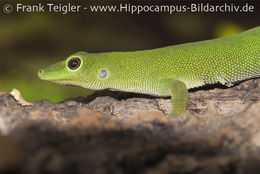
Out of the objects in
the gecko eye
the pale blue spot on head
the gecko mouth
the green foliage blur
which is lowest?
the gecko mouth

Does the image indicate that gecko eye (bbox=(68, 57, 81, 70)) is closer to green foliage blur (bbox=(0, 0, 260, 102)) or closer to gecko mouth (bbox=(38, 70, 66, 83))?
gecko mouth (bbox=(38, 70, 66, 83))

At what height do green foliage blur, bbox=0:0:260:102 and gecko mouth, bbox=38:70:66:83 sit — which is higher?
green foliage blur, bbox=0:0:260:102

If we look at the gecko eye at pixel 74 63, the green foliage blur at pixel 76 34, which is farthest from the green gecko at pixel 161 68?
the green foliage blur at pixel 76 34

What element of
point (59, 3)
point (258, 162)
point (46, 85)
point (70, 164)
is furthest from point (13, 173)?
point (59, 3)

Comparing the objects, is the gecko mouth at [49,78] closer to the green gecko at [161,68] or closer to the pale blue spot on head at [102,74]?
the green gecko at [161,68]

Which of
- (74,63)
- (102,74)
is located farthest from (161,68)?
(74,63)

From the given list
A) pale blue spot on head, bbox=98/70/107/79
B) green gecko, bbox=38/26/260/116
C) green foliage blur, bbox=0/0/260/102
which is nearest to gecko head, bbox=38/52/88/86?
green gecko, bbox=38/26/260/116

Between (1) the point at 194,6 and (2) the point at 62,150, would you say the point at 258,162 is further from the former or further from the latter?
(1) the point at 194,6
